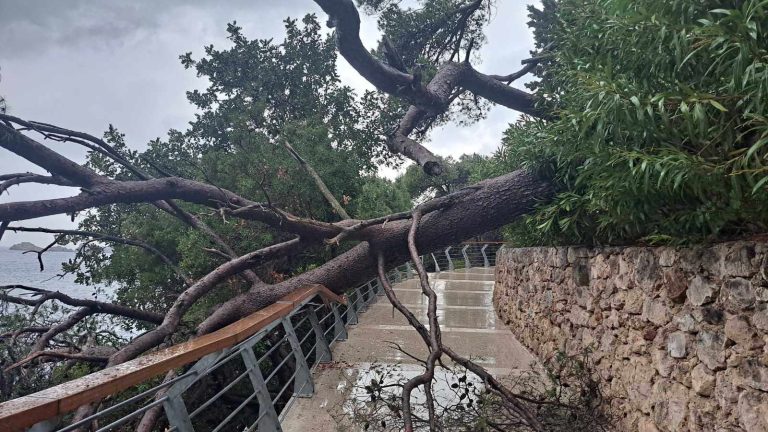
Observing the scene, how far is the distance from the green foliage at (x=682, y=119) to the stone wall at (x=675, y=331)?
22 cm

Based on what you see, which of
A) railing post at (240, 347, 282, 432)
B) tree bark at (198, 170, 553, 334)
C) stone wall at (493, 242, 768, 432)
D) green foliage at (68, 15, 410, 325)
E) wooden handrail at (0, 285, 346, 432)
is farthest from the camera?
green foliage at (68, 15, 410, 325)

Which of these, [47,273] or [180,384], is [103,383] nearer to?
[180,384]

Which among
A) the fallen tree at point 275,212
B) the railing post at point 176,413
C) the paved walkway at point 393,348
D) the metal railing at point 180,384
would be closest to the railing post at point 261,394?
the metal railing at point 180,384

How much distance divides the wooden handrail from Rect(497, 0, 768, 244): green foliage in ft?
7.21

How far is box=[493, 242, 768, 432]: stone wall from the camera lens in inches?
83.3

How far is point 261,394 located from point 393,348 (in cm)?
282

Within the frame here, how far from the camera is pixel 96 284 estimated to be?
9023 millimetres

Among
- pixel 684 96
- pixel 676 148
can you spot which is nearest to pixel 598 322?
pixel 676 148

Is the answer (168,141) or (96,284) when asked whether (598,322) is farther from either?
(168,141)

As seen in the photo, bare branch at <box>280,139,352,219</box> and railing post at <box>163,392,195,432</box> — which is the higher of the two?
bare branch at <box>280,139,352,219</box>

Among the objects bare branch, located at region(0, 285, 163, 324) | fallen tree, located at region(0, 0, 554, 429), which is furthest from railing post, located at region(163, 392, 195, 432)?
bare branch, located at region(0, 285, 163, 324)

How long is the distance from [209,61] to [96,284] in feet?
18.8

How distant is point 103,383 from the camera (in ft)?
5.18

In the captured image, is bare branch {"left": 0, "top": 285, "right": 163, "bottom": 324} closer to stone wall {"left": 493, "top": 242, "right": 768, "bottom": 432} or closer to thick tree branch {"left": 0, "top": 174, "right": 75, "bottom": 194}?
thick tree branch {"left": 0, "top": 174, "right": 75, "bottom": 194}
